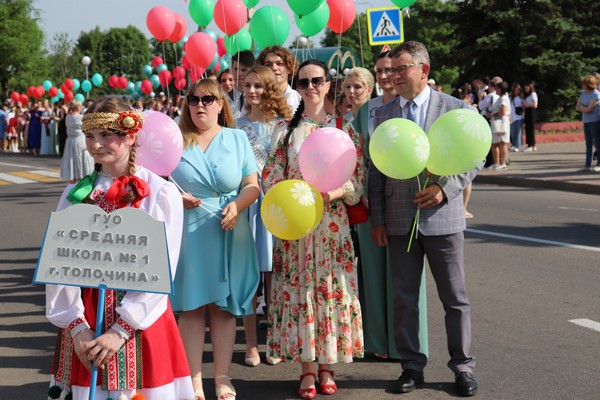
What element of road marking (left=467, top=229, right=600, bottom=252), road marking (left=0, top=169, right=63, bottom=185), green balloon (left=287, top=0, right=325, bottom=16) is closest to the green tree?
road marking (left=0, top=169, right=63, bottom=185)

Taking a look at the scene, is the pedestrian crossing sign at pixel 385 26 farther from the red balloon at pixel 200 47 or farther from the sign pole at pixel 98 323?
the sign pole at pixel 98 323

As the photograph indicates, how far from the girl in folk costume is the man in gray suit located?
77.2 inches

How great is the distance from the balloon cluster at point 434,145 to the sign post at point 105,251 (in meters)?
1.81

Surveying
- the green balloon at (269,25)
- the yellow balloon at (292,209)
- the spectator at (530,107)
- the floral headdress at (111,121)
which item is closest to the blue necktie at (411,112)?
the yellow balloon at (292,209)

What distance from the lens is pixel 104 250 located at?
9.73ft

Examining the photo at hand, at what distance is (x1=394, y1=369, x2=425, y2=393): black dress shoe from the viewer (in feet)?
16.1

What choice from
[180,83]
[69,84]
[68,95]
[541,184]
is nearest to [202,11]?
[180,83]

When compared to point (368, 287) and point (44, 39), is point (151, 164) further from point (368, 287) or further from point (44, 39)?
point (44, 39)

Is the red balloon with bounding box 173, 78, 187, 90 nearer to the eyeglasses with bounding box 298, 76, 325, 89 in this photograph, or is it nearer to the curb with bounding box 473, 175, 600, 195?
the curb with bounding box 473, 175, 600, 195

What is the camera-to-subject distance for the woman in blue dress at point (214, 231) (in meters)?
4.71

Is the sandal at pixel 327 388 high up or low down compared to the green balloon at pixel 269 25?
down

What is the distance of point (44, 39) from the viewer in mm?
57094

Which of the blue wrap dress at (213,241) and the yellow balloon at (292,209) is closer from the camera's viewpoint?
the yellow balloon at (292,209)

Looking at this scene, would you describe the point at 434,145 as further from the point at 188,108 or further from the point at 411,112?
the point at 188,108
